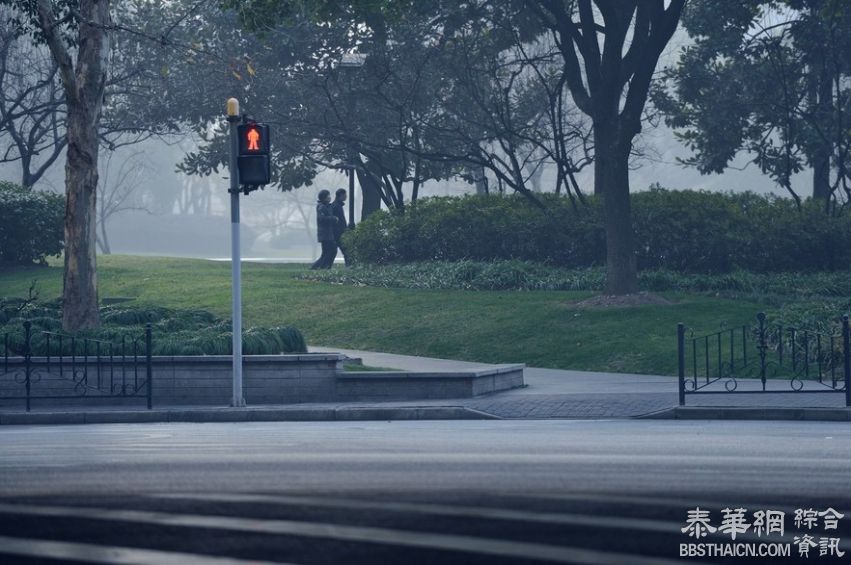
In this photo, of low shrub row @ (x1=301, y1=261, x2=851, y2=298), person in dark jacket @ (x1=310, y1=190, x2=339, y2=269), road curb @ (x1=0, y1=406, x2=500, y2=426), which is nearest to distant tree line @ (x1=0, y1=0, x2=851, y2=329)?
low shrub row @ (x1=301, y1=261, x2=851, y2=298)

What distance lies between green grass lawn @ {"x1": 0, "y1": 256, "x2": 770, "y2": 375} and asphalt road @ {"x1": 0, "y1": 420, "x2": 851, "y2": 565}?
7.73 meters

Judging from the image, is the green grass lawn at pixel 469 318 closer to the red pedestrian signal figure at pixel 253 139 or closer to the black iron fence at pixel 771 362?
the black iron fence at pixel 771 362

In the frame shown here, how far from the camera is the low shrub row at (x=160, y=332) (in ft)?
59.1

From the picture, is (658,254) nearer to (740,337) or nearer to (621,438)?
(740,337)

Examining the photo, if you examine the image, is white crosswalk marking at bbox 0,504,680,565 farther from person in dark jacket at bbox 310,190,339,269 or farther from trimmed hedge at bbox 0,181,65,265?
person in dark jacket at bbox 310,190,339,269

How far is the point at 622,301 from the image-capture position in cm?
2469

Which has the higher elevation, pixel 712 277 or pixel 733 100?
pixel 733 100

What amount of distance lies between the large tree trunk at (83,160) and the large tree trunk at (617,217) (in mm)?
10196

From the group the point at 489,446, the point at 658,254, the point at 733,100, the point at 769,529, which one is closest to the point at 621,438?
the point at 489,446

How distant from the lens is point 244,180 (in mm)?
16109

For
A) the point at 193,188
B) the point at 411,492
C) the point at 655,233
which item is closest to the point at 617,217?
the point at 655,233

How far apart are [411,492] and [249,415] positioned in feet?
24.9

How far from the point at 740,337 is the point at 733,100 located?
15240 millimetres

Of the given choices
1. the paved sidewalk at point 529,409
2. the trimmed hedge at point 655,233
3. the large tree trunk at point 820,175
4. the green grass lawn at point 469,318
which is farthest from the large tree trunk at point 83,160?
the large tree trunk at point 820,175
